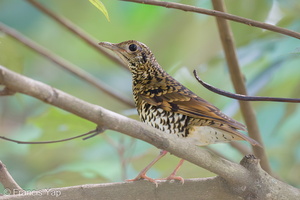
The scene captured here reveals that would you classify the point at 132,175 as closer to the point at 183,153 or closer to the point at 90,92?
the point at 90,92

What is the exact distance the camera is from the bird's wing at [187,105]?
254 cm

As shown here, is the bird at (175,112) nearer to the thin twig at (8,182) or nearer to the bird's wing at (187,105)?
the bird's wing at (187,105)

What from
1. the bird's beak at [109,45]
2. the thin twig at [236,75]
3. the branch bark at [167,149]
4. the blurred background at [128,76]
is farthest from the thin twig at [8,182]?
the thin twig at [236,75]

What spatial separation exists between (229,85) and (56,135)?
1.60m

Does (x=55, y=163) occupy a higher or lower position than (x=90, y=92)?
lower

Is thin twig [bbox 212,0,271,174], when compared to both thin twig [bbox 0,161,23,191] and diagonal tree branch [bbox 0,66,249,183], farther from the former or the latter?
thin twig [bbox 0,161,23,191]

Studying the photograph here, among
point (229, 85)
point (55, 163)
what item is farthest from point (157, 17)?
point (55, 163)

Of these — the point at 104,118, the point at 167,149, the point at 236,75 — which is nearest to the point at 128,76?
the point at 236,75

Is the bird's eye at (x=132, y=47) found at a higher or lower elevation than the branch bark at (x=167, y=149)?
higher

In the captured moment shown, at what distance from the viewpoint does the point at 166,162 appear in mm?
3775

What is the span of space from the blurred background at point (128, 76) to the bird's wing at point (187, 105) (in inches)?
19.5

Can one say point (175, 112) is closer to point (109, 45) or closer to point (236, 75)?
point (109, 45)

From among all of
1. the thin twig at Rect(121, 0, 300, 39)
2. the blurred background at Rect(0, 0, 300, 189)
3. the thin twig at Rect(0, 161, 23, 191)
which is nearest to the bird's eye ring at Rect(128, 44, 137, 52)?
the blurred background at Rect(0, 0, 300, 189)

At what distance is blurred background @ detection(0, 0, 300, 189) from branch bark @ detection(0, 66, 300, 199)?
0.90 metres
